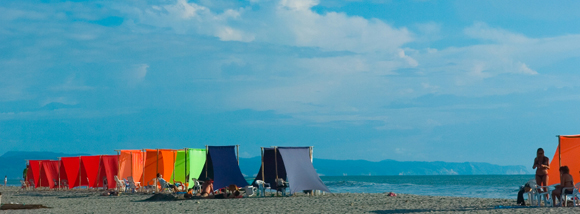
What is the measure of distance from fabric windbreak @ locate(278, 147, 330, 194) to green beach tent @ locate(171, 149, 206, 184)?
10.0 ft

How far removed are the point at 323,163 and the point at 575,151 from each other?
Result: 171986 millimetres

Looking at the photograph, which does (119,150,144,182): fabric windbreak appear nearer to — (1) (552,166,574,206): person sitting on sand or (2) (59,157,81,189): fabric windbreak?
(2) (59,157,81,189): fabric windbreak

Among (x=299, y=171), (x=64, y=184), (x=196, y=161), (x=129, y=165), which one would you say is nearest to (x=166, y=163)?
(x=129, y=165)

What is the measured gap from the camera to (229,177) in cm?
1573

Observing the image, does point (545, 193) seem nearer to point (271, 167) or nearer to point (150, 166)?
point (271, 167)

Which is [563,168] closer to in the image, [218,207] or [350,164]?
[218,207]

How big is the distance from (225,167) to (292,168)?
199 centimetres

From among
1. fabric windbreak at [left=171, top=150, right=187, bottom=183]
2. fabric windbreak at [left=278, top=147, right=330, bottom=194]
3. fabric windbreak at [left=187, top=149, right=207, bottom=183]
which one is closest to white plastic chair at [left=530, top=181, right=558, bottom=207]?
fabric windbreak at [left=278, top=147, right=330, bottom=194]

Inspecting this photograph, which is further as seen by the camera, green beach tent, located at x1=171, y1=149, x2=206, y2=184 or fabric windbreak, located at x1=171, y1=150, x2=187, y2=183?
fabric windbreak, located at x1=171, y1=150, x2=187, y2=183

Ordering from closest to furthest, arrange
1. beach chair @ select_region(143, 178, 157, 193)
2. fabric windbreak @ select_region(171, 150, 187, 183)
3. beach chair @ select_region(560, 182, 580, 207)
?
beach chair @ select_region(560, 182, 580, 207) → beach chair @ select_region(143, 178, 157, 193) → fabric windbreak @ select_region(171, 150, 187, 183)

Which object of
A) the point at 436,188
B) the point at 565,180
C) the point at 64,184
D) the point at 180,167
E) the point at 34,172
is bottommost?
the point at 436,188

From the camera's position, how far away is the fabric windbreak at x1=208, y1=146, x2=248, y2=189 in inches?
616

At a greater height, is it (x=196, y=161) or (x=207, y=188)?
(x=196, y=161)

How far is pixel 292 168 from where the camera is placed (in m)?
15.3
